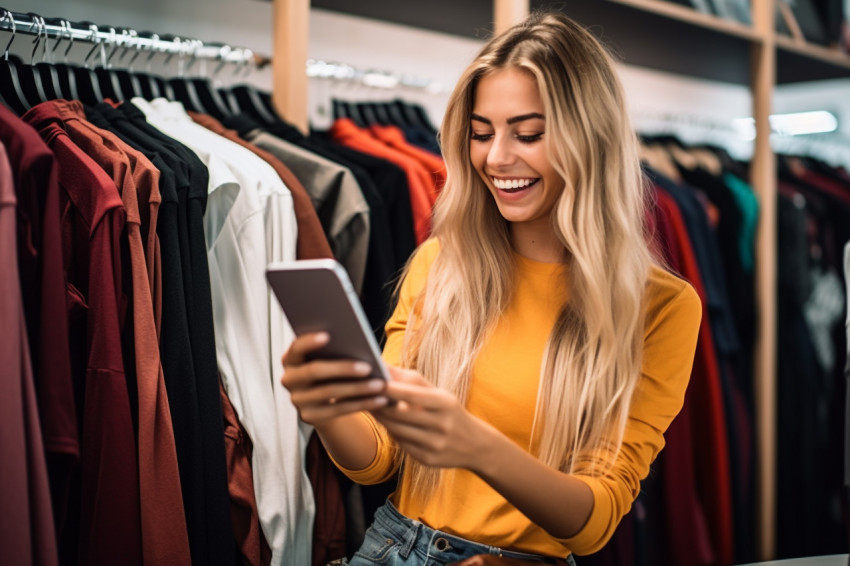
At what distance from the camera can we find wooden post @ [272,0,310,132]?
1.74 meters

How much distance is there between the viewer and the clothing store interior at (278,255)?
117 cm

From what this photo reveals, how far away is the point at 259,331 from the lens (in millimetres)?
1403

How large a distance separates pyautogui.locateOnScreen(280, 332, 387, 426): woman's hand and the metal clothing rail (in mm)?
866

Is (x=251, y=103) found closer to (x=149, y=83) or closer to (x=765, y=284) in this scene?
(x=149, y=83)

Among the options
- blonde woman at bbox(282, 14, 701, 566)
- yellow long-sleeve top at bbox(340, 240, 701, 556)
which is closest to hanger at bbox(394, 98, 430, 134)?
blonde woman at bbox(282, 14, 701, 566)

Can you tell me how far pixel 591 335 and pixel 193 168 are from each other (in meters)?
0.68

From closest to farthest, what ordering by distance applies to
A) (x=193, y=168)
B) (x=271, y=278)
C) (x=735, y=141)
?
1. (x=271, y=278)
2. (x=193, y=168)
3. (x=735, y=141)

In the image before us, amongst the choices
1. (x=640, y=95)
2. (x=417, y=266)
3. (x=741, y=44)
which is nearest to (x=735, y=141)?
(x=640, y=95)

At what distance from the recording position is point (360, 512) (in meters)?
1.55

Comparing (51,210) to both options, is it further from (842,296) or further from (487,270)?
(842,296)

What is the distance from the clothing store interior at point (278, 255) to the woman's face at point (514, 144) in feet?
1.11

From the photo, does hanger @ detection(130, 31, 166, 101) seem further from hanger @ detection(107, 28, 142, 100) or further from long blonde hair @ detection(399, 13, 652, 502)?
long blonde hair @ detection(399, 13, 652, 502)

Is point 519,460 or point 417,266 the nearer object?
point 519,460

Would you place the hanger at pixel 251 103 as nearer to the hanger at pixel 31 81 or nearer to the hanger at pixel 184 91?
the hanger at pixel 184 91
